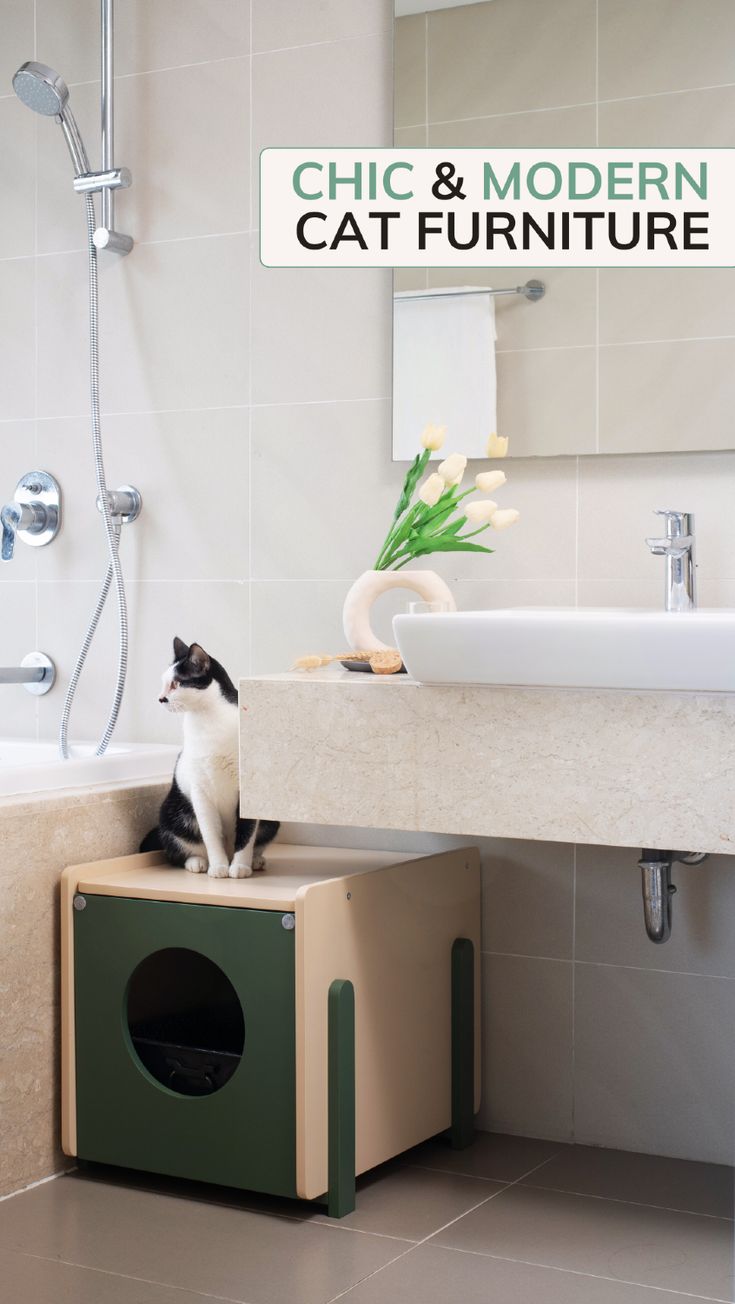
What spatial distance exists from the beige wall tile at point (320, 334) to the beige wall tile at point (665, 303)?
1.30 feet

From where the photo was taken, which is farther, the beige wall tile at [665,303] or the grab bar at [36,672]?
the grab bar at [36,672]

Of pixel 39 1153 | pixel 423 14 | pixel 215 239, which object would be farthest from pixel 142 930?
pixel 423 14

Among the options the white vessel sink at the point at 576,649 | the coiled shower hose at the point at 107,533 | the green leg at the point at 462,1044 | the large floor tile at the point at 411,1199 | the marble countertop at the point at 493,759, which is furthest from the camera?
the coiled shower hose at the point at 107,533

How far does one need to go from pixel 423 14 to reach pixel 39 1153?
6.27ft

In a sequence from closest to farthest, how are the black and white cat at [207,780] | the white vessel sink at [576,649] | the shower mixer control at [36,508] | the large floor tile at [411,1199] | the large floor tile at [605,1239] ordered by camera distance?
the white vessel sink at [576,649] → the large floor tile at [605,1239] → the large floor tile at [411,1199] → the black and white cat at [207,780] → the shower mixer control at [36,508]

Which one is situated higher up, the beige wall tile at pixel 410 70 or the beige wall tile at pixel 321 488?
the beige wall tile at pixel 410 70

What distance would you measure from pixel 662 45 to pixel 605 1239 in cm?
175

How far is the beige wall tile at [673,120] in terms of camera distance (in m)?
2.04

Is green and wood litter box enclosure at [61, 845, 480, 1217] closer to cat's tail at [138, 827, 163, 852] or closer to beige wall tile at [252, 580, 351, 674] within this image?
cat's tail at [138, 827, 163, 852]

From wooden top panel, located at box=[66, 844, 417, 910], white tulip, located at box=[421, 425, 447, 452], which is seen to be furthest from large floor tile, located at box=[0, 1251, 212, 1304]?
white tulip, located at box=[421, 425, 447, 452]

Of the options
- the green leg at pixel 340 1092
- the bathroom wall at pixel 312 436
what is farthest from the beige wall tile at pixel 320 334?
the green leg at pixel 340 1092

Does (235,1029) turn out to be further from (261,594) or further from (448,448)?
(448,448)

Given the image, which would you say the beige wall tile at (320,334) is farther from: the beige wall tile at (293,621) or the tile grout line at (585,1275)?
the tile grout line at (585,1275)

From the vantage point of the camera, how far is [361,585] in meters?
2.08
